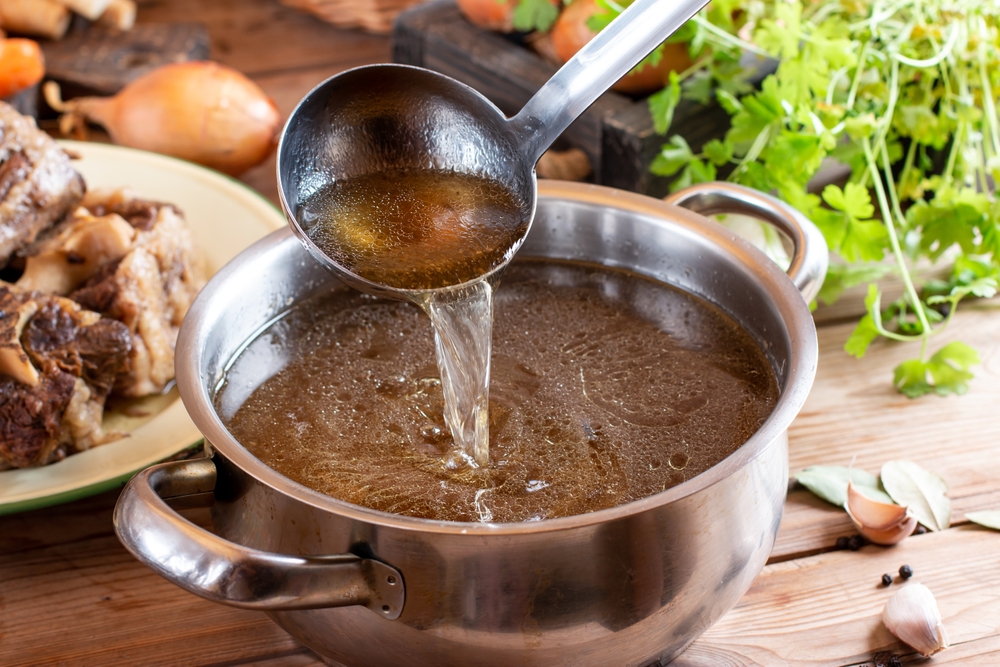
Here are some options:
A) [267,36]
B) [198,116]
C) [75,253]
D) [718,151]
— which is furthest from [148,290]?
[267,36]

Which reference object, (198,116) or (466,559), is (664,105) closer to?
(198,116)

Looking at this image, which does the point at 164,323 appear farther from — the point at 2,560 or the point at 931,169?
the point at 931,169

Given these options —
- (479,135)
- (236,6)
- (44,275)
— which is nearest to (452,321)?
(479,135)

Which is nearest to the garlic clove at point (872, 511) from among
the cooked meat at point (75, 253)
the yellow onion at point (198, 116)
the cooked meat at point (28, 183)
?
the cooked meat at point (75, 253)

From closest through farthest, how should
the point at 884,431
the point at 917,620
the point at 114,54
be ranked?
the point at 917,620 → the point at 884,431 → the point at 114,54

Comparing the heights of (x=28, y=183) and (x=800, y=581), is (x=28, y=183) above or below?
above

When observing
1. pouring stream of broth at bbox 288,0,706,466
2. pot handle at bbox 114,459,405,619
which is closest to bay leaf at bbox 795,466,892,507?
pouring stream of broth at bbox 288,0,706,466

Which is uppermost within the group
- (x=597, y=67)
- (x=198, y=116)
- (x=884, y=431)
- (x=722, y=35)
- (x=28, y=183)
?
(x=597, y=67)

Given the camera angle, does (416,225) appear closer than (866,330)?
Yes
